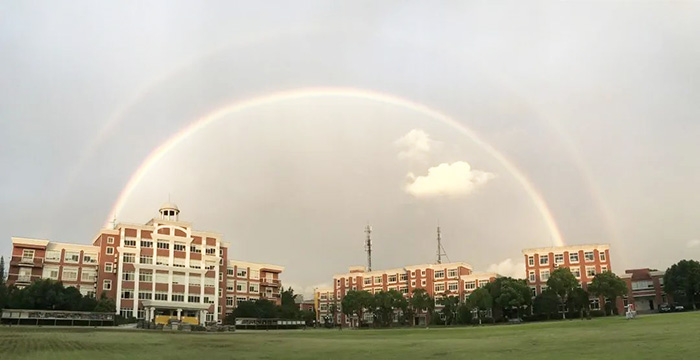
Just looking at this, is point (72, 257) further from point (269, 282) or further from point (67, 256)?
point (269, 282)

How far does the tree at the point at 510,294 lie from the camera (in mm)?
103625

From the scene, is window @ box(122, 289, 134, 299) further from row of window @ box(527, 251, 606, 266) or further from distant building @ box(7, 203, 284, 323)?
row of window @ box(527, 251, 606, 266)

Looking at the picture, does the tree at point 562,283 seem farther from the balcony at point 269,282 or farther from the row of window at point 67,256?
the row of window at point 67,256

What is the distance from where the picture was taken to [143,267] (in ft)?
348

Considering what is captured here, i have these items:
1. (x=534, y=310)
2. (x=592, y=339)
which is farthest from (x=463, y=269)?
(x=592, y=339)

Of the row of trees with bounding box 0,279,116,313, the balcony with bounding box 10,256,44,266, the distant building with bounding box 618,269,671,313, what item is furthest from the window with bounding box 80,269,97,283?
the distant building with bounding box 618,269,671,313

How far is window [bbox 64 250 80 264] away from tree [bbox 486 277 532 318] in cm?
7602

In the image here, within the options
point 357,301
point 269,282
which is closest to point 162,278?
point 269,282

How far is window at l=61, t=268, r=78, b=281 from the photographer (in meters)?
106

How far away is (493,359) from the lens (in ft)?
86.4

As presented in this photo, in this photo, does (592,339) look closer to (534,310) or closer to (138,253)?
(534,310)

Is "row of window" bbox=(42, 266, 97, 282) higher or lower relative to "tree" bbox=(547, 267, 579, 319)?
higher

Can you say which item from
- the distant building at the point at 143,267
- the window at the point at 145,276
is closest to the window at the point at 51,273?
the distant building at the point at 143,267

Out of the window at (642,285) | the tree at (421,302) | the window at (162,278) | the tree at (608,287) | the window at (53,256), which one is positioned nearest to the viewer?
the tree at (608,287)
